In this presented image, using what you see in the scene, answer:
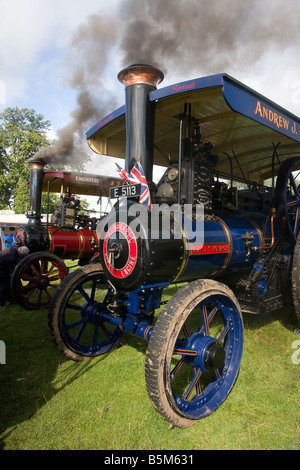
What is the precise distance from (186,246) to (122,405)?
1.34m

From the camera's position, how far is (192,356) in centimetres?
233

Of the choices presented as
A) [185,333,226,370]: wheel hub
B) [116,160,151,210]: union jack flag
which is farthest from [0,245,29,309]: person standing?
[185,333,226,370]: wheel hub

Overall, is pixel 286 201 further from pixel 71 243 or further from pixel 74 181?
pixel 74 181

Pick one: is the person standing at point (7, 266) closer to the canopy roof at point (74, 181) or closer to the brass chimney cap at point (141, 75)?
the canopy roof at point (74, 181)

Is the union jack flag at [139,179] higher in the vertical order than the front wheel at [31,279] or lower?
higher

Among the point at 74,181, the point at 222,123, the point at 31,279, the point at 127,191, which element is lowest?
the point at 31,279

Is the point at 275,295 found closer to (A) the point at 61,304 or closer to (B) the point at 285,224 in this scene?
(B) the point at 285,224

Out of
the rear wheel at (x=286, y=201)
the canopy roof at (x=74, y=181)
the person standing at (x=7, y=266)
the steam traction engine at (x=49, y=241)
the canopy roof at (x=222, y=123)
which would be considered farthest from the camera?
the canopy roof at (x=74, y=181)

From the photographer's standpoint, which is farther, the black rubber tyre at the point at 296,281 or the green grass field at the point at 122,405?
the black rubber tyre at the point at 296,281

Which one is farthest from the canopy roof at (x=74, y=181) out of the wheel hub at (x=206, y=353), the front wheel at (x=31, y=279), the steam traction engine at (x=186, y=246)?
the wheel hub at (x=206, y=353)

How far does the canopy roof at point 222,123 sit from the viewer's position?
2.40 metres

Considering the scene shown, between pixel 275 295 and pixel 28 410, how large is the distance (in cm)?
279

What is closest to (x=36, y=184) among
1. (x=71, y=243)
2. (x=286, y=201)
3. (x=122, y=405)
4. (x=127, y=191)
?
(x=71, y=243)
